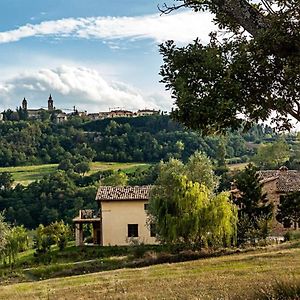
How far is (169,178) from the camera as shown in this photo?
40.8 metres

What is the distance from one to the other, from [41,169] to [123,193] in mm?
61163

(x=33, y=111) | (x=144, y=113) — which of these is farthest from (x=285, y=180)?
(x=33, y=111)

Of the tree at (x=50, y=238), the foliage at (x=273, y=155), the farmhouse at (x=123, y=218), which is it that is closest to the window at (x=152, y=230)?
the farmhouse at (x=123, y=218)

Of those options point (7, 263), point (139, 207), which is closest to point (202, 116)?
point (7, 263)

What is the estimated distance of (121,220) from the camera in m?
45.1

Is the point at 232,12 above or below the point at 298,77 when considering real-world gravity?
above

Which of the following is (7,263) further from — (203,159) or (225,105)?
(225,105)

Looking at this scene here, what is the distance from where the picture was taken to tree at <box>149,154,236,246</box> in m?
33.4

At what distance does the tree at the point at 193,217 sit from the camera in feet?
110

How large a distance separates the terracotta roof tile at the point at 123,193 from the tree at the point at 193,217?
9469 millimetres

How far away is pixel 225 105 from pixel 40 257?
33091mm

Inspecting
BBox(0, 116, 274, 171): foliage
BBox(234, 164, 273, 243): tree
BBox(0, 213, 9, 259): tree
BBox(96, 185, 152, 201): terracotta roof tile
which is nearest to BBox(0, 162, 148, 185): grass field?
BBox(0, 116, 274, 171): foliage

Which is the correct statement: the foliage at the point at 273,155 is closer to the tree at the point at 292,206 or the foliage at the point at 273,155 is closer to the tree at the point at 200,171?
the tree at the point at 200,171

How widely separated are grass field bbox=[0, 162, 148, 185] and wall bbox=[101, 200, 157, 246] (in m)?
48.5
